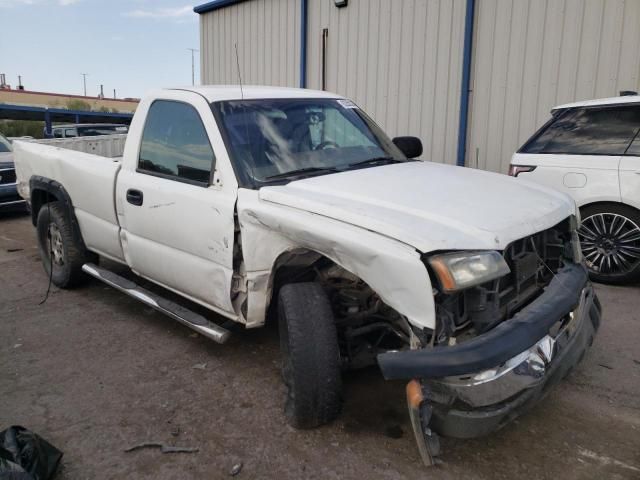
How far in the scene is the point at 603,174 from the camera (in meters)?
5.32

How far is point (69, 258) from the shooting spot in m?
5.21

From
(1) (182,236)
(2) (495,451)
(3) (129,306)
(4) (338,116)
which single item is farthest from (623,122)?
(3) (129,306)

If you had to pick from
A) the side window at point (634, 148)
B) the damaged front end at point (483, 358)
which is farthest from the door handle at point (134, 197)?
the side window at point (634, 148)

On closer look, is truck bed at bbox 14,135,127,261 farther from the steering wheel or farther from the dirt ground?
the steering wheel

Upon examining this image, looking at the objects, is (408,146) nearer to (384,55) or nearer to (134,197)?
(134,197)

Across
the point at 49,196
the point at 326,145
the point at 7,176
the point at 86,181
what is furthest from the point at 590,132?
the point at 7,176

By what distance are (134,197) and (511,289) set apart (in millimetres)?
2754

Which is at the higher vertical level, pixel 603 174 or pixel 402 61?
pixel 402 61

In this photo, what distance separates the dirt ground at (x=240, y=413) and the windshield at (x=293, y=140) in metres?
1.36

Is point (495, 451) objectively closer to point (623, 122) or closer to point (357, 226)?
point (357, 226)

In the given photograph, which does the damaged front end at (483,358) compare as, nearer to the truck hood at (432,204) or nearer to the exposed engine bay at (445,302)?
the exposed engine bay at (445,302)

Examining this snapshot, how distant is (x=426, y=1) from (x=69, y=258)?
21.8 feet

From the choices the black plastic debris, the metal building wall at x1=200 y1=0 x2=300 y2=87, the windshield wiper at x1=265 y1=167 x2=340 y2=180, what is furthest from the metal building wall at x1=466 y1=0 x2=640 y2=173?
the black plastic debris

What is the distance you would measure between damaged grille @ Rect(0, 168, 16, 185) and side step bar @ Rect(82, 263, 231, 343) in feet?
17.2
